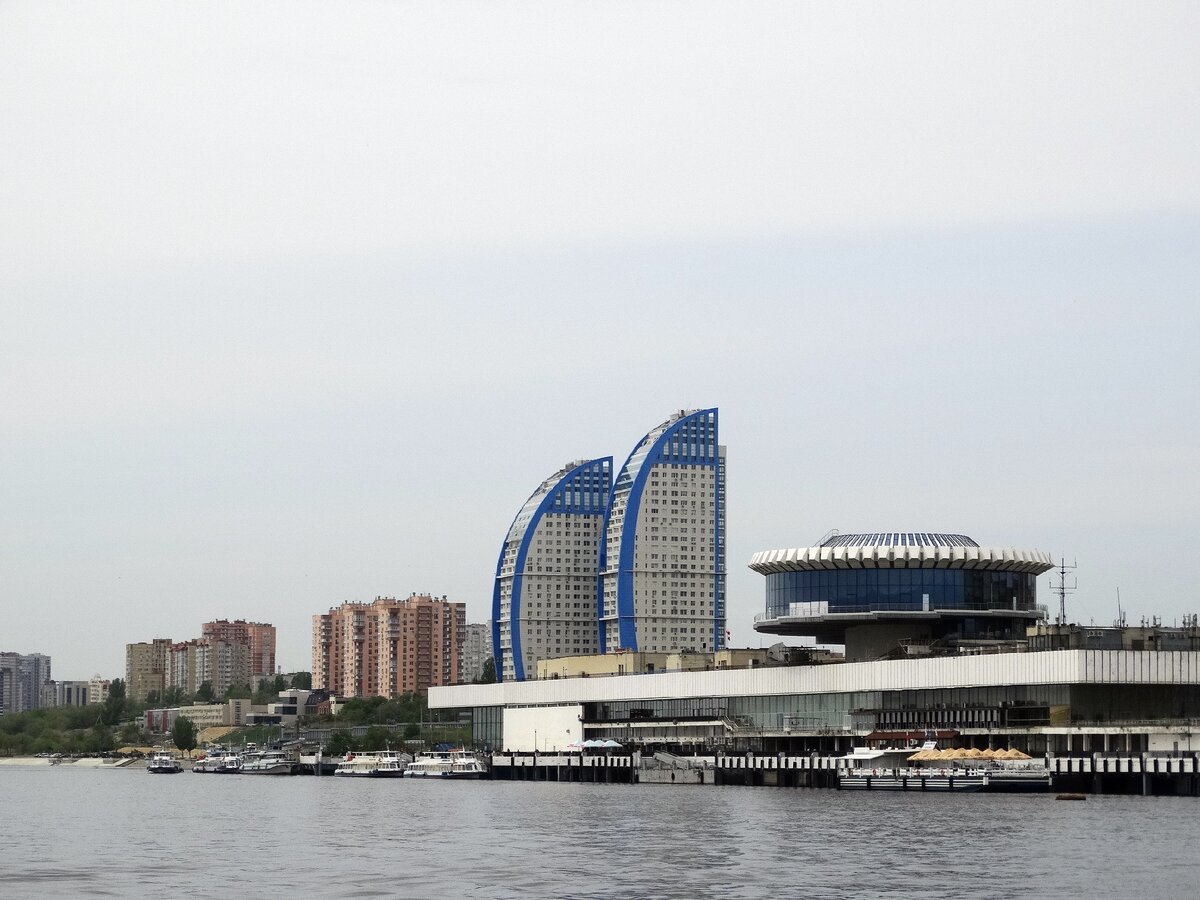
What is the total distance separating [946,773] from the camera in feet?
345

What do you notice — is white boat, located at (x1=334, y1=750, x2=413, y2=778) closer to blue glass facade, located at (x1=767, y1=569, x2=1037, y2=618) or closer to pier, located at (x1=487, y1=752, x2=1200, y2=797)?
pier, located at (x1=487, y1=752, x2=1200, y2=797)

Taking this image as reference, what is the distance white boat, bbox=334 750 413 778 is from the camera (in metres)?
181

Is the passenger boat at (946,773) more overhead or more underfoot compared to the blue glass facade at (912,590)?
more underfoot

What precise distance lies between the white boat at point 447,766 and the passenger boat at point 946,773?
54747mm

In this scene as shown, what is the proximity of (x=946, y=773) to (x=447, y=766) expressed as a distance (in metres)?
70.5

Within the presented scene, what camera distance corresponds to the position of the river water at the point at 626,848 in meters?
54.4

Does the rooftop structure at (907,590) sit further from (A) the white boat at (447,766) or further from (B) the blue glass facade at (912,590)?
(A) the white boat at (447,766)

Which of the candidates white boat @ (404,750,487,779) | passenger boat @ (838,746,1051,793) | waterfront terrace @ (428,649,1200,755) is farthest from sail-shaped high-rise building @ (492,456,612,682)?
passenger boat @ (838,746,1051,793)

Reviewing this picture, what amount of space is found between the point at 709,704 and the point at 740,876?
283 ft

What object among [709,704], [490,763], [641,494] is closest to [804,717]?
[709,704]

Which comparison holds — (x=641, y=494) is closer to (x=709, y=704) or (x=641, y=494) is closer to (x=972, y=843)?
(x=709, y=704)

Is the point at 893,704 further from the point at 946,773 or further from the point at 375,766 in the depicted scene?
the point at 375,766

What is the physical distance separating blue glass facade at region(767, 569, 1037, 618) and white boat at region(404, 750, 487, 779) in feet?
131

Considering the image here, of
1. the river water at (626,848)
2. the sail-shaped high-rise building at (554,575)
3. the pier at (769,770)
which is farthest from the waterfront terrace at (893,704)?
the sail-shaped high-rise building at (554,575)
